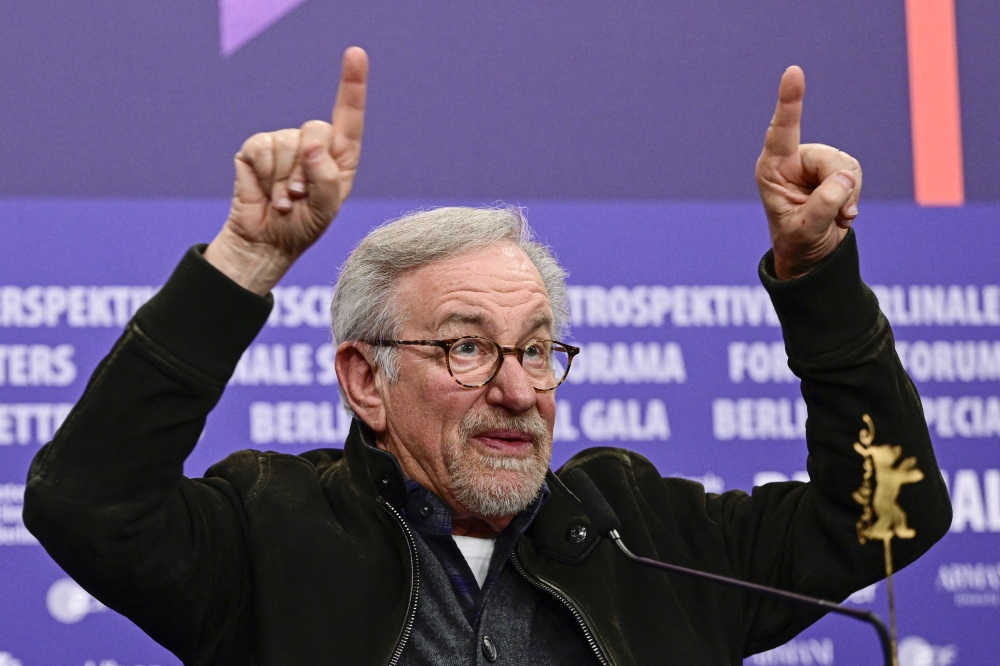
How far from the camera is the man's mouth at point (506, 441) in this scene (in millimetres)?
1819

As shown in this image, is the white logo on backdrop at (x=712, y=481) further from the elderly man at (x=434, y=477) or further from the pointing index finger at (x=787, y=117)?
the pointing index finger at (x=787, y=117)

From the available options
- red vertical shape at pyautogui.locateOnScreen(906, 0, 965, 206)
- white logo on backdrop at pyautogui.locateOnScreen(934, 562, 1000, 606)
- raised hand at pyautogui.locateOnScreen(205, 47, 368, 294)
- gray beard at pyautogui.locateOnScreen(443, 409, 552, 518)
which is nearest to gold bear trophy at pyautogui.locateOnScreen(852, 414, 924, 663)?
gray beard at pyautogui.locateOnScreen(443, 409, 552, 518)

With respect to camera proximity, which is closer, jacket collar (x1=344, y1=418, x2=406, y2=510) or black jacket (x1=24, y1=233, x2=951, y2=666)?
black jacket (x1=24, y1=233, x2=951, y2=666)

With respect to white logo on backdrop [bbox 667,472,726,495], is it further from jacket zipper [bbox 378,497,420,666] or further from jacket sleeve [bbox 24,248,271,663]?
jacket sleeve [bbox 24,248,271,663]

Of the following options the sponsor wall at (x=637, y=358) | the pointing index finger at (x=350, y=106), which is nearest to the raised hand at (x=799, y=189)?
the pointing index finger at (x=350, y=106)

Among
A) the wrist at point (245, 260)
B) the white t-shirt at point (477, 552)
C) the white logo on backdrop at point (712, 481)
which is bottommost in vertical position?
the white logo on backdrop at point (712, 481)

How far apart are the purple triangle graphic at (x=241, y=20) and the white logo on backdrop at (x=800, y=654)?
1.76 metres

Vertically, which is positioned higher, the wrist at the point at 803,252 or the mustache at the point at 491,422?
the wrist at the point at 803,252

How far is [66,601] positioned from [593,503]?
1.21 meters

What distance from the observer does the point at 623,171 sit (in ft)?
8.87

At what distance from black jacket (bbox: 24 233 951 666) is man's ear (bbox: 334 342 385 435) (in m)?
0.07

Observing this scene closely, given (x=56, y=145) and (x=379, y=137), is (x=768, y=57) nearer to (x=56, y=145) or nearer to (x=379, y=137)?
(x=379, y=137)

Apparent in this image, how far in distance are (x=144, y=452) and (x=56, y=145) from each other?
1280 mm

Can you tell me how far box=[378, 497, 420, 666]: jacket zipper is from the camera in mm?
1659
